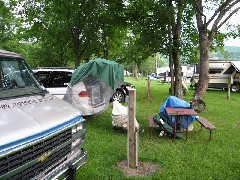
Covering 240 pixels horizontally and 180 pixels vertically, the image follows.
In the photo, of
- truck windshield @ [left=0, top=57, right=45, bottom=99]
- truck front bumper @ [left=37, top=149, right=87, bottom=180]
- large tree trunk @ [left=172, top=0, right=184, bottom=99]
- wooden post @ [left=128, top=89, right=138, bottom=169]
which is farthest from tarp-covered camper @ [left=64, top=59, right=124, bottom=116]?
large tree trunk @ [left=172, top=0, right=184, bottom=99]

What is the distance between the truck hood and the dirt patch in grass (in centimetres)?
204

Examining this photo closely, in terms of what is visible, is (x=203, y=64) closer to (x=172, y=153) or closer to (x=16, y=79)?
(x=172, y=153)

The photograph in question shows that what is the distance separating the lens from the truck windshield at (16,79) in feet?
16.3

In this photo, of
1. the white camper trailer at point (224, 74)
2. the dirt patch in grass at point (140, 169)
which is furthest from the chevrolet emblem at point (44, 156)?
the white camper trailer at point (224, 74)

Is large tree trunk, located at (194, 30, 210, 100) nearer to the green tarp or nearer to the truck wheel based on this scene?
the green tarp

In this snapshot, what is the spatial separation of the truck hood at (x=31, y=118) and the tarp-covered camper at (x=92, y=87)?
511cm

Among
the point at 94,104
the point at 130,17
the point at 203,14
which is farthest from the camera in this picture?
the point at 130,17

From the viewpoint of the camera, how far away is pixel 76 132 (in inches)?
190

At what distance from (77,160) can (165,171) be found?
2.26 meters

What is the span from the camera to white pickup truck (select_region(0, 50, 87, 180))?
346cm

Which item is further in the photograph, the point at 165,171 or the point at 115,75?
the point at 115,75

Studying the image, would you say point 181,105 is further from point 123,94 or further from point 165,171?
point 123,94

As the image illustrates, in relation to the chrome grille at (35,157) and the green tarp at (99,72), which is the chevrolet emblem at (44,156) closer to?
the chrome grille at (35,157)

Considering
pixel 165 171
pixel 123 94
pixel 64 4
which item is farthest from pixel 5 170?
pixel 64 4
